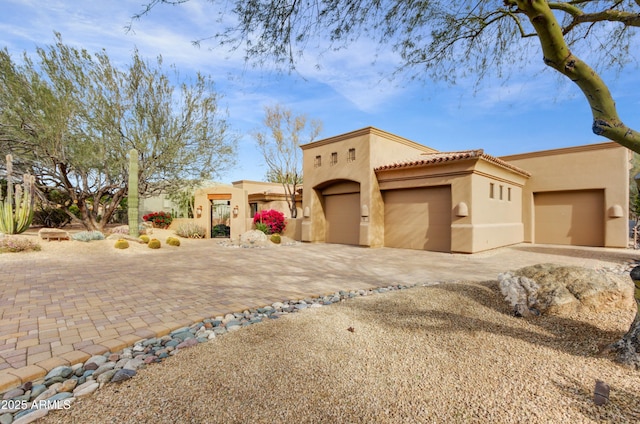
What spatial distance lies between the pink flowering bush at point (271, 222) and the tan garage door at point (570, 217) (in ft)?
43.6

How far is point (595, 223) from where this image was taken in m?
13.2

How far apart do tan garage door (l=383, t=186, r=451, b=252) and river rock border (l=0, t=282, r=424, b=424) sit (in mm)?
9394

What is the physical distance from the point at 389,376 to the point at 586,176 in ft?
51.3

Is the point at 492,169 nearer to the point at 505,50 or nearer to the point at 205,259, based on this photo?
the point at 505,50

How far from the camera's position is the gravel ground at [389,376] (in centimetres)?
211

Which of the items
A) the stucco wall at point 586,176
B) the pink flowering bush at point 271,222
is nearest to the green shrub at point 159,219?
the pink flowering bush at point 271,222

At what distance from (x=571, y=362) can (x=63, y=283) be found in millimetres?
8247

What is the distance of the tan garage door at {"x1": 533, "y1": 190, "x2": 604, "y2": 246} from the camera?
1323cm

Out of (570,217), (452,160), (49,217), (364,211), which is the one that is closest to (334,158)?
(364,211)

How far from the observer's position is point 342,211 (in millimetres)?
15398

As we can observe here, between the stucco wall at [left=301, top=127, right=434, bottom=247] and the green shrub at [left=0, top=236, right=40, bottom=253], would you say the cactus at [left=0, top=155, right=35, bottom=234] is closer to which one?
the green shrub at [left=0, top=236, right=40, bottom=253]

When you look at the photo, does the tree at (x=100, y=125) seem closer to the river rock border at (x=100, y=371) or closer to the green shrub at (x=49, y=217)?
the green shrub at (x=49, y=217)

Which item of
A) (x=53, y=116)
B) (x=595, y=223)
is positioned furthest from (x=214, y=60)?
(x=595, y=223)

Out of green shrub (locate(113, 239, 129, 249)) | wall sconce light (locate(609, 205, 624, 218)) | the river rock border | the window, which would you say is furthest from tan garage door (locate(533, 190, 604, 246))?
green shrub (locate(113, 239, 129, 249))
